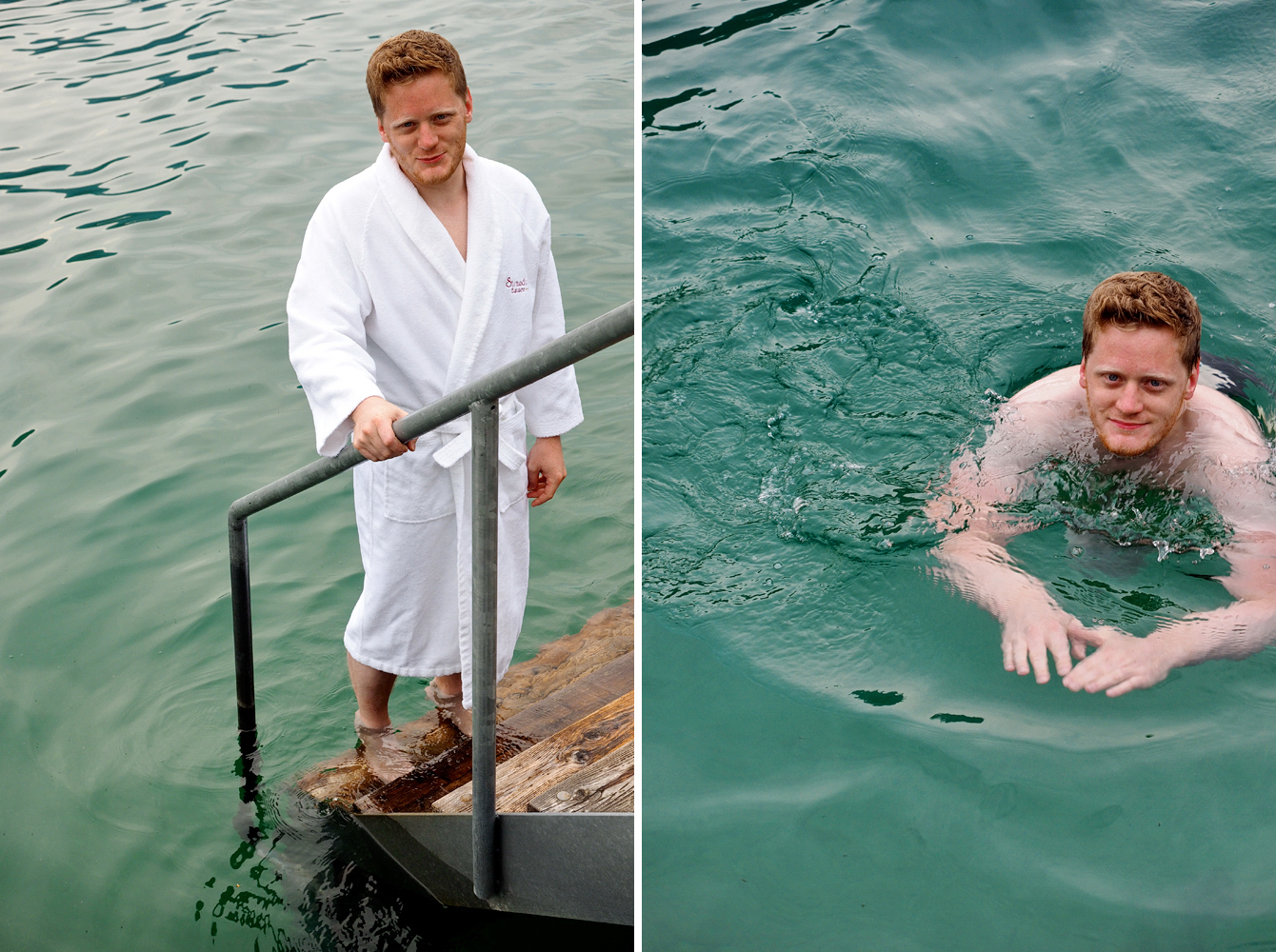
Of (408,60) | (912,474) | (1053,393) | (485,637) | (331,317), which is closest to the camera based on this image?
(485,637)

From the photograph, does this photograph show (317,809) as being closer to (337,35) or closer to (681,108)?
(681,108)

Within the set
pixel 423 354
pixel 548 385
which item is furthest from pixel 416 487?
pixel 548 385

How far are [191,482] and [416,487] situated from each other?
2.50m

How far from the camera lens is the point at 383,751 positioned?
10.9 feet

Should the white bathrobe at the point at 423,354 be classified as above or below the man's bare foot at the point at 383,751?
above

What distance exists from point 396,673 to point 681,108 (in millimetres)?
3875

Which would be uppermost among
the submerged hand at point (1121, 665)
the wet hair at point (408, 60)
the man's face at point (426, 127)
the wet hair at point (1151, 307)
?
the wet hair at point (408, 60)

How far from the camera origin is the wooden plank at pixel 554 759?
2713mm

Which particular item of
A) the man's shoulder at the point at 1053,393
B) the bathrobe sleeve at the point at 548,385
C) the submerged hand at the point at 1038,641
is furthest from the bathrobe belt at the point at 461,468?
the man's shoulder at the point at 1053,393

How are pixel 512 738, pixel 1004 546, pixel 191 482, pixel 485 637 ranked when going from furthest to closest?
pixel 191 482 < pixel 1004 546 < pixel 512 738 < pixel 485 637

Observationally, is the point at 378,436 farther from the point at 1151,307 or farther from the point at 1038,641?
the point at 1151,307

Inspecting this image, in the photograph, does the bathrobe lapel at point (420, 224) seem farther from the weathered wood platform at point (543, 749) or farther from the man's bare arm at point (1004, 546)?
the man's bare arm at point (1004, 546)

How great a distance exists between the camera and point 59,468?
4.91 meters

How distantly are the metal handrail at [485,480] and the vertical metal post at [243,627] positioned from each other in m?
0.29
